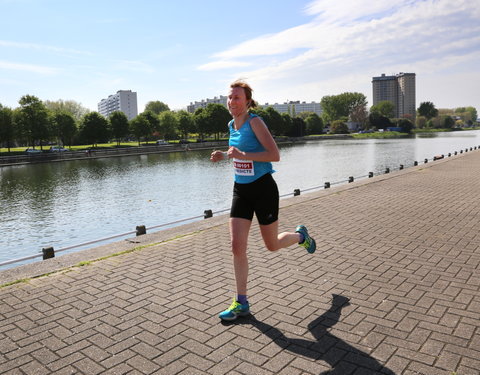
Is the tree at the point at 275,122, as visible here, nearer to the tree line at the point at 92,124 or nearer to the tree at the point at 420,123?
the tree line at the point at 92,124

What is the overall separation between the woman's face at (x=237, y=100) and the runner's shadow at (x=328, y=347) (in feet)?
6.57

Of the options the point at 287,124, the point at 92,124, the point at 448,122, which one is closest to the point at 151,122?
the point at 92,124

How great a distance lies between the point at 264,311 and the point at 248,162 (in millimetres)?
1494

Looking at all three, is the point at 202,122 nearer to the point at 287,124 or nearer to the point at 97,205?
the point at 287,124

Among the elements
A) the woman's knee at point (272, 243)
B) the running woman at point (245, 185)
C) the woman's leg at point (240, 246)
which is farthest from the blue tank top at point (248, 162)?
the woman's knee at point (272, 243)

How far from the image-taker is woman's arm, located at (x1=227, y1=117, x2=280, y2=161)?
3631 mm

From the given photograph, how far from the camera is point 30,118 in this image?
5872 centimetres

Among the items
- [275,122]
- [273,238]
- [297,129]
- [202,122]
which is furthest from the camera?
[297,129]

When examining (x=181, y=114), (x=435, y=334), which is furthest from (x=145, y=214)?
(x=181, y=114)

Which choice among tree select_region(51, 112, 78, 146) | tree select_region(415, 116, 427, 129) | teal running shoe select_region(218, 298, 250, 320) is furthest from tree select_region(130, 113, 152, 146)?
tree select_region(415, 116, 427, 129)

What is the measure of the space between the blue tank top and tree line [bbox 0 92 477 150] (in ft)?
2.18

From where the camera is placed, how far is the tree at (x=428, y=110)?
180 meters

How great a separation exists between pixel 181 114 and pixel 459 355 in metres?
94.8

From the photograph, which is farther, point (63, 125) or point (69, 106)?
point (69, 106)
